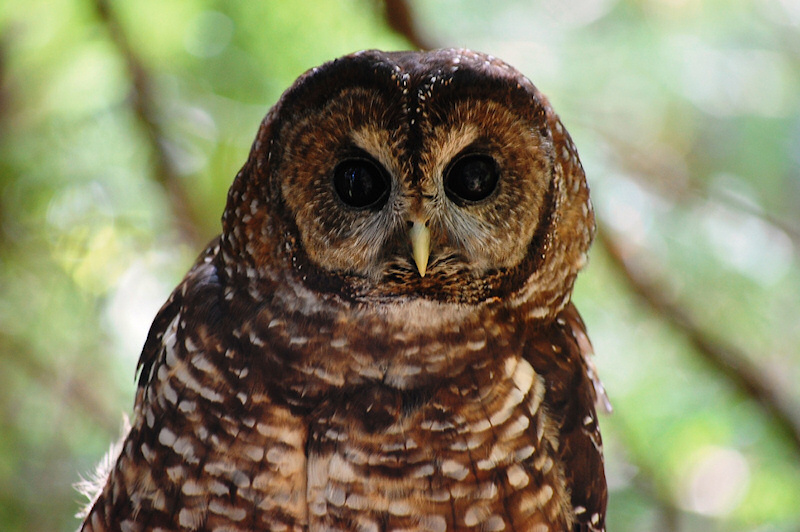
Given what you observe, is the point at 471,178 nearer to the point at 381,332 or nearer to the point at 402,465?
the point at 381,332

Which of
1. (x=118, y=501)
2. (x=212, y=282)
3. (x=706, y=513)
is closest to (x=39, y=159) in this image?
(x=212, y=282)

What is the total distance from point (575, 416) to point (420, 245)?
0.48 m

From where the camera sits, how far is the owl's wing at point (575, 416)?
5.36ft

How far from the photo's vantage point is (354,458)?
1495 millimetres

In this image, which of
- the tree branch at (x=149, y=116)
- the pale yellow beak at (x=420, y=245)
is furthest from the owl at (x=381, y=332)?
the tree branch at (x=149, y=116)

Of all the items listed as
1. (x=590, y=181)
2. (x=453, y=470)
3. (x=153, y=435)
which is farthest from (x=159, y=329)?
(x=590, y=181)

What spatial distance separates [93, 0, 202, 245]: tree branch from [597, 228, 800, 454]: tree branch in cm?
133

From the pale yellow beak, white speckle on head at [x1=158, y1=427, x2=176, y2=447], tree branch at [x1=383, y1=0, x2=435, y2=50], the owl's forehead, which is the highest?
tree branch at [x1=383, y1=0, x2=435, y2=50]

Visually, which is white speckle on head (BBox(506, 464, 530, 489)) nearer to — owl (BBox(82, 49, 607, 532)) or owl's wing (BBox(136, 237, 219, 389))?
owl (BBox(82, 49, 607, 532))

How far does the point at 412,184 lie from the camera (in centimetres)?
150

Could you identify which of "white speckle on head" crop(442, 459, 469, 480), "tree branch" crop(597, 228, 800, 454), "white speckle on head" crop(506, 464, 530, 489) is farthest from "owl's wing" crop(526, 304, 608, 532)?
"tree branch" crop(597, 228, 800, 454)

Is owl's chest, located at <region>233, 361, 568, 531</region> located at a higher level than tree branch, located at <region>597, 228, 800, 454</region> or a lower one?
lower

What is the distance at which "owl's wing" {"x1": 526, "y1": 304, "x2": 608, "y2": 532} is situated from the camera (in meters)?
1.63

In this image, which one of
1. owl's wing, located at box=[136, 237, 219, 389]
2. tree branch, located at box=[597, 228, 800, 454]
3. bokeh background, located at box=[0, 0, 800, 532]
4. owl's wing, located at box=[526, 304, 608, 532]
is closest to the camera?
owl's wing, located at box=[526, 304, 608, 532]
